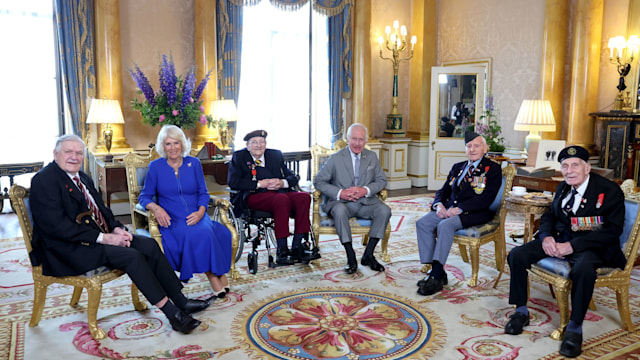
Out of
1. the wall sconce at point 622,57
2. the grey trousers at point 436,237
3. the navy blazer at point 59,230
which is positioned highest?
the wall sconce at point 622,57

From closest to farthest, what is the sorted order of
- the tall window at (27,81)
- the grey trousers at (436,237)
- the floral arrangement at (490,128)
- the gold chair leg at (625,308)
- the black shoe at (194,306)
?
the gold chair leg at (625,308) → the black shoe at (194,306) → the grey trousers at (436,237) → the tall window at (27,81) → the floral arrangement at (490,128)

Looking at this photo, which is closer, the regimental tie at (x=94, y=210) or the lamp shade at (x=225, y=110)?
A: the regimental tie at (x=94, y=210)

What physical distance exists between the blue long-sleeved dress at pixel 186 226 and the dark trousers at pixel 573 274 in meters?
2.06

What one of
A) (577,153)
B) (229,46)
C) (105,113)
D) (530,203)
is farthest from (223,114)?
(577,153)

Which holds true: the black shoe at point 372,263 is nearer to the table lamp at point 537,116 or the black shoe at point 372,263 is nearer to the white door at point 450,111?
the table lamp at point 537,116

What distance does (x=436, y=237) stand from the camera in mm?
4305

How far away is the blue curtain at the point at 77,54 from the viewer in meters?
6.49

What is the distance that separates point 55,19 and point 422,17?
5.83 metres

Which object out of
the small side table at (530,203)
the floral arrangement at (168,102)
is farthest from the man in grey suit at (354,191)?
the floral arrangement at (168,102)

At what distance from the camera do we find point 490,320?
3.54m

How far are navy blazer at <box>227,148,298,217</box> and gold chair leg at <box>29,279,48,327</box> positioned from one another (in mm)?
1734

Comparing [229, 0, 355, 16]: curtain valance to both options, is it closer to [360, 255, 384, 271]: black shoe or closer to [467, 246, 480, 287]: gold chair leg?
[360, 255, 384, 271]: black shoe

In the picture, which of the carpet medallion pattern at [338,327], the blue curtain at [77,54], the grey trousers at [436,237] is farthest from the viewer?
the blue curtain at [77,54]

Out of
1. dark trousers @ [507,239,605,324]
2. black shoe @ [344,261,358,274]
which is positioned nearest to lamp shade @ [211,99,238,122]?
black shoe @ [344,261,358,274]
